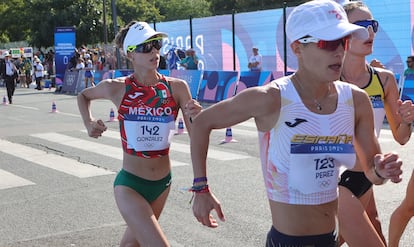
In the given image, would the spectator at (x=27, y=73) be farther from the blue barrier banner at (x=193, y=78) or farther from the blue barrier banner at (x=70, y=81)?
the blue barrier banner at (x=193, y=78)

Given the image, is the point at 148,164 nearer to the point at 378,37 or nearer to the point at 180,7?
the point at 378,37

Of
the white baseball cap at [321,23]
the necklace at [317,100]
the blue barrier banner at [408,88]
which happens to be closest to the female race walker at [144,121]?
the necklace at [317,100]

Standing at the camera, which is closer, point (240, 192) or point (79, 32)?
point (240, 192)

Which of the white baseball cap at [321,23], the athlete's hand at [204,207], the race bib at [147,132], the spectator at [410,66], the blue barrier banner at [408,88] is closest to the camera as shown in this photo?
the white baseball cap at [321,23]

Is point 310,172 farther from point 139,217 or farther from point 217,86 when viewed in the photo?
point 217,86

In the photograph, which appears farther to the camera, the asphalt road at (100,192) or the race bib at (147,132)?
the asphalt road at (100,192)

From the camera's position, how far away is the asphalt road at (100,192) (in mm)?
6504

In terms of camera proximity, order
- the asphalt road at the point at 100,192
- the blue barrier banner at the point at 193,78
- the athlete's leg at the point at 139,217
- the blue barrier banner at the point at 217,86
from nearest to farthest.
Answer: the athlete's leg at the point at 139,217
the asphalt road at the point at 100,192
the blue barrier banner at the point at 217,86
the blue barrier banner at the point at 193,78

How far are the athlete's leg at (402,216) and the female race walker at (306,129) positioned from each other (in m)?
1.71

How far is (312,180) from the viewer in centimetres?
309

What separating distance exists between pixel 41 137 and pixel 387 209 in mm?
9123

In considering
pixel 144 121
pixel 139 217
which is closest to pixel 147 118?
pixel 144 121

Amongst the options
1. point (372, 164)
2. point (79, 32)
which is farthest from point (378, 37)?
point (79, 32)

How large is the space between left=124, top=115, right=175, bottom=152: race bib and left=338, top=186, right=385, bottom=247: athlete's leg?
136 cm
